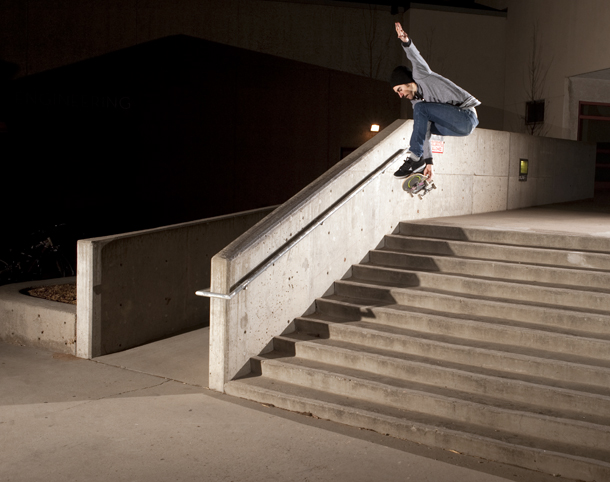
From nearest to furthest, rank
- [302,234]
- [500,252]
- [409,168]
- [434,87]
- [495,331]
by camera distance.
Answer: [495,331], [302,234], [500,252], [434,87], [409,168]

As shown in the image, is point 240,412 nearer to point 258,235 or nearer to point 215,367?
point 215,367

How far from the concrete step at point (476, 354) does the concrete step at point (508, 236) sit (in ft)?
6.01

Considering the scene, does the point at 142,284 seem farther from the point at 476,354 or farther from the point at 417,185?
the point at 476,354

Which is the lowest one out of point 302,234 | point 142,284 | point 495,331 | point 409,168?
point 495,331

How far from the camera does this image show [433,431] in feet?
15.9

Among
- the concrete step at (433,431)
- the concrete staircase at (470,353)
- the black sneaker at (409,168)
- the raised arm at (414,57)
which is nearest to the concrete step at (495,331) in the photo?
the concrete staircase at (470,353)

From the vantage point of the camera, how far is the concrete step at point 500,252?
650 cm

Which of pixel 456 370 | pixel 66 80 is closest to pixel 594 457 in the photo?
pixel 456 370

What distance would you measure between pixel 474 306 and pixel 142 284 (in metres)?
3.78

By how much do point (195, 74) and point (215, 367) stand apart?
12.7 m

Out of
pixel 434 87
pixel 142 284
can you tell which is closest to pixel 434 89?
pixel 434 87

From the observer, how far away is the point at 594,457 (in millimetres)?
4344

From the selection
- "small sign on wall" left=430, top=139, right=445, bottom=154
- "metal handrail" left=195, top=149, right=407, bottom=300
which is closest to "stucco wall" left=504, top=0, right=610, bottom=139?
"small sign on wall" left=430, top=139, right=445, bottom=154

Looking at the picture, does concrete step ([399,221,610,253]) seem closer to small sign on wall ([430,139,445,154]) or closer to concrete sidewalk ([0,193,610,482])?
small sign on wall ([430,139,445,154])
